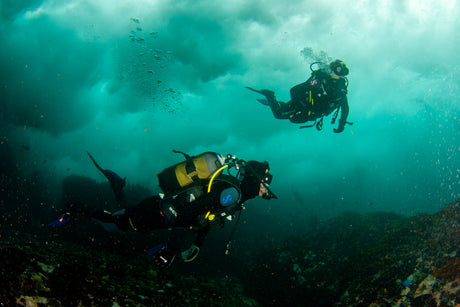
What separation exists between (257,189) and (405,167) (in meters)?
135

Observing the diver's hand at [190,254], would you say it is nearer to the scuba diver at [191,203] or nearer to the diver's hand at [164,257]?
the scuba diver at [191,203]

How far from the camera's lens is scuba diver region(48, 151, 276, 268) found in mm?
4078

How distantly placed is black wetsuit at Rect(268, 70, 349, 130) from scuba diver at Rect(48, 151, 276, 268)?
4931 millimetres

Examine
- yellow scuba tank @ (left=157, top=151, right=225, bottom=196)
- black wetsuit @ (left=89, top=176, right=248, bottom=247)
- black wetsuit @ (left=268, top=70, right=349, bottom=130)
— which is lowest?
black wetsuit @ (left=89, top=176, right=248, bottom=247)

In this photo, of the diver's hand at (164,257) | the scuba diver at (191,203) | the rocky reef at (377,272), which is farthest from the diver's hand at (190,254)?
the rocky reef at (377,272)

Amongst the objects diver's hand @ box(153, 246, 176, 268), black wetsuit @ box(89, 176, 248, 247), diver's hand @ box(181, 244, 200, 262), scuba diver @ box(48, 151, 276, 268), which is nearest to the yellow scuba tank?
scuba diver @ box(48, 151, 276, 268)

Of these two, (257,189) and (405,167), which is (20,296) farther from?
(405,167)

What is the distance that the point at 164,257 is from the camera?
384 cm

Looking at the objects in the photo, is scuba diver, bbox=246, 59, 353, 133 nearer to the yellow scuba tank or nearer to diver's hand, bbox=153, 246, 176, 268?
the yellow scuba tank

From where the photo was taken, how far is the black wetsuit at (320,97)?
26.4 ft

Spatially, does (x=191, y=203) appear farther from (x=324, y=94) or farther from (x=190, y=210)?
(x=324, y=94)

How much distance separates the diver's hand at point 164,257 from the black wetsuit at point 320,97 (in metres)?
7.64

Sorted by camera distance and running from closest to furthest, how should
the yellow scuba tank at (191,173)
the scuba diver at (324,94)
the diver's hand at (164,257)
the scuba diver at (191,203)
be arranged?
the diver's hand at (164,257) → the scuba diver at (191,203) → the yellow scuba tank at (191,173) → the scuba diver at (324,94)

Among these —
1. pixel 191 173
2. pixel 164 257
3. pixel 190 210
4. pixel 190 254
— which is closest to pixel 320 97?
pixel 191 173
